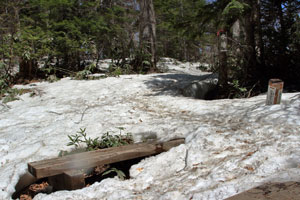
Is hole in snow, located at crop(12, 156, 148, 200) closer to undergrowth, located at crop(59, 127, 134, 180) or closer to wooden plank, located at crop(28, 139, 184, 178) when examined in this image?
wooden plank, located at crop(28, 139, 184, 178)

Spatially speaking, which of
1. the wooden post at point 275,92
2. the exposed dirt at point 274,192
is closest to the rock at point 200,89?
the wooden post at point 275,92

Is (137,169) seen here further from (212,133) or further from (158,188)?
(212,133)

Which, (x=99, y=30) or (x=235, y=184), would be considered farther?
(x=99, y=30)

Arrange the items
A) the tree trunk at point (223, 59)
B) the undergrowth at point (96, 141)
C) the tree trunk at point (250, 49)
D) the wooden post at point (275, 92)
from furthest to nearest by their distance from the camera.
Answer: the tree trunk at point (250, 49) → the tree trunk at point (223, 59) → the wooden post at point (275, 92) → the undergrowth at point (96, 141)

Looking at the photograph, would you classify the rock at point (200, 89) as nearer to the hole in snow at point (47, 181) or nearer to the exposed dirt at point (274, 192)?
the hole in snow at point (47, 181)

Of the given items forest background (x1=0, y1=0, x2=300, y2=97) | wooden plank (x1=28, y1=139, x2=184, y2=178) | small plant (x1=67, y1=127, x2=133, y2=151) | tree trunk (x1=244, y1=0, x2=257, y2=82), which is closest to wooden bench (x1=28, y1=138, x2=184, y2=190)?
wooden plank (x1=28, y1=139, x2=184, y2=178)

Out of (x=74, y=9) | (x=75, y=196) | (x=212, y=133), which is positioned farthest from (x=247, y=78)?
(x=74, y=9)

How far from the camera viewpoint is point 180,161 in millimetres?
3176

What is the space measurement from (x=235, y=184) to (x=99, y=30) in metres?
9.78

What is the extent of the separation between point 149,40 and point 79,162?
27.9 feet

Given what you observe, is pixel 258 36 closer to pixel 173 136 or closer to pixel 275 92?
pixel 275 92

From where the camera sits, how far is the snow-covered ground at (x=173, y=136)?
259 centimetres

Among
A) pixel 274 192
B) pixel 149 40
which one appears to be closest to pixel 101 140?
pixel 274 192

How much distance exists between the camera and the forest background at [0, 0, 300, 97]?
21.3 feet
